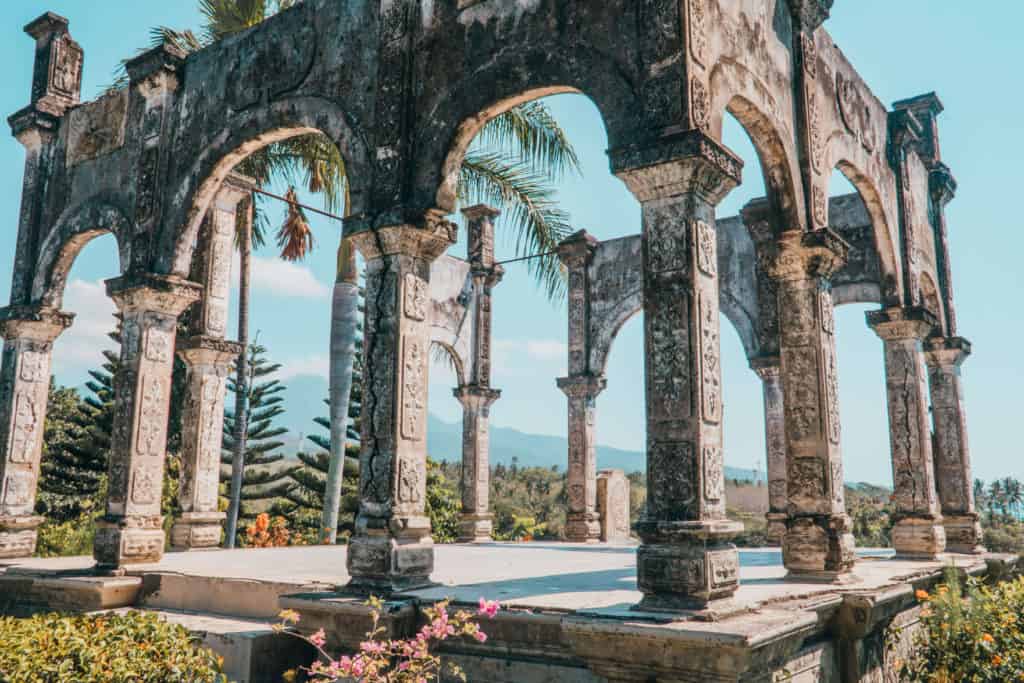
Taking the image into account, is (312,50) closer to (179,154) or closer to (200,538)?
(179,154)

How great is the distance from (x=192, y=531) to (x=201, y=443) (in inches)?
41.8

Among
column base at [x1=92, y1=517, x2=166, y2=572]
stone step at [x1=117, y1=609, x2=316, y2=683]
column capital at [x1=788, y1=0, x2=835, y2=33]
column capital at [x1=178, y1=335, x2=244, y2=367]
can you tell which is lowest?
stone step at [x1=117, y1=609, x2=316, y2=683]

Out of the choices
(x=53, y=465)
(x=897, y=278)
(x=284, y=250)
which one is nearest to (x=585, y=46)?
(x=897, y=278)

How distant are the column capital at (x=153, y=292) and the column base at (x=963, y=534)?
9859 millimetres

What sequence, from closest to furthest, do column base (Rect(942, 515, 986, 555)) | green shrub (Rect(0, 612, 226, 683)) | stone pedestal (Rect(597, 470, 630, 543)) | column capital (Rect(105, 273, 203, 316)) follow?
green shrub (Rect(0, 612, 226, 683)), column capital (Rect(105, 273, 203, 316)), column base (Rect(942, 515, 986, 555)), stone pedestal (Rect(597, 470, 630, 543))

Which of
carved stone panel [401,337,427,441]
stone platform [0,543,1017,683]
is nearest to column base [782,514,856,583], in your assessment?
stone platform [0,543,1017,683]

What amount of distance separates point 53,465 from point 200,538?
42.7 feet

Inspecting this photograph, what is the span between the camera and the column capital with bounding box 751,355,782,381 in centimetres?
1405

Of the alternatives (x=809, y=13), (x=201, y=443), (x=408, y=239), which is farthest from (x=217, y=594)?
(x=809, y=13)

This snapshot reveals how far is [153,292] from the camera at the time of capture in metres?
8.59

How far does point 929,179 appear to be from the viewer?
1199cm

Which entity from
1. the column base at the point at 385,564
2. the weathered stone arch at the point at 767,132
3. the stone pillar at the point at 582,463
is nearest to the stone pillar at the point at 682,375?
the weathered stone arch at the point at 767,132

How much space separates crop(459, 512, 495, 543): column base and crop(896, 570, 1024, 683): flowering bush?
908 centimetres

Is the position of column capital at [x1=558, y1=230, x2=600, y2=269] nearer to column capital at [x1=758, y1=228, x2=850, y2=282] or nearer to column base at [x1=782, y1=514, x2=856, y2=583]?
column capital at [x1=758, y1=228, x2=850, y2=282]
